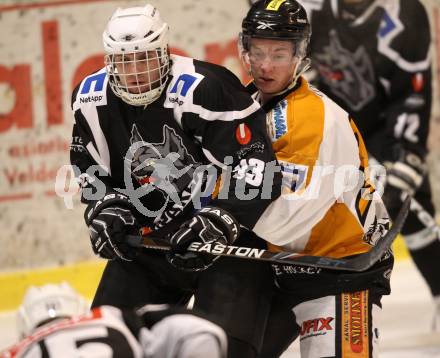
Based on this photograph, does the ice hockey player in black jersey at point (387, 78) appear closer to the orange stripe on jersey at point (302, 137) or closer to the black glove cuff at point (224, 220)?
the orange stripe on jersey at point (302, 137)

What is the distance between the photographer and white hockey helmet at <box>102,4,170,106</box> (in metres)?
2.92

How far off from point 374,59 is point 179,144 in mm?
1786

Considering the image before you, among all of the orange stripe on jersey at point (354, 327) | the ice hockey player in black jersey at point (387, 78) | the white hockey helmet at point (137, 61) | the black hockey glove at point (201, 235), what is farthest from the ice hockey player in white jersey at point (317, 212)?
the ice hockey player in black jersey at point (387, 78)

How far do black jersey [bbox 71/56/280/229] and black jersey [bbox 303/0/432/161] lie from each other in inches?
63.1

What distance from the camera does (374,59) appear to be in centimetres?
458

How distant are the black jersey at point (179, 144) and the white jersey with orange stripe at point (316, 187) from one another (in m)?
0.04

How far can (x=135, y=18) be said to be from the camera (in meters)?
2.99

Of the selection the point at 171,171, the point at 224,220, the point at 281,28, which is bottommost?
the point at 224,220

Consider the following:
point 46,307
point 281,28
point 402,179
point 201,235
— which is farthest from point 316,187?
point 402,179

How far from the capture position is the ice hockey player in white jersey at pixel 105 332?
217 centimetres

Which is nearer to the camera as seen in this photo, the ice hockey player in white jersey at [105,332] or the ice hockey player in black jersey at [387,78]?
the ice hockey player in white jersey at [105,332]

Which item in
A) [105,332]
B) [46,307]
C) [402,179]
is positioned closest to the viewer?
[105,332]

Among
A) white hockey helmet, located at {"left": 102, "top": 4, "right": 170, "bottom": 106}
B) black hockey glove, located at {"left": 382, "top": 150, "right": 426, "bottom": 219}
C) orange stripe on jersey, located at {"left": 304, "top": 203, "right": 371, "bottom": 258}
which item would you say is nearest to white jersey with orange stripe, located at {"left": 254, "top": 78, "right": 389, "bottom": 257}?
orange stripe on jersey, located at {"left": 304, "top": 203, "right": 371, "bottom": 258}

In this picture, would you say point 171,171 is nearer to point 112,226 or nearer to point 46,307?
point 112,226
